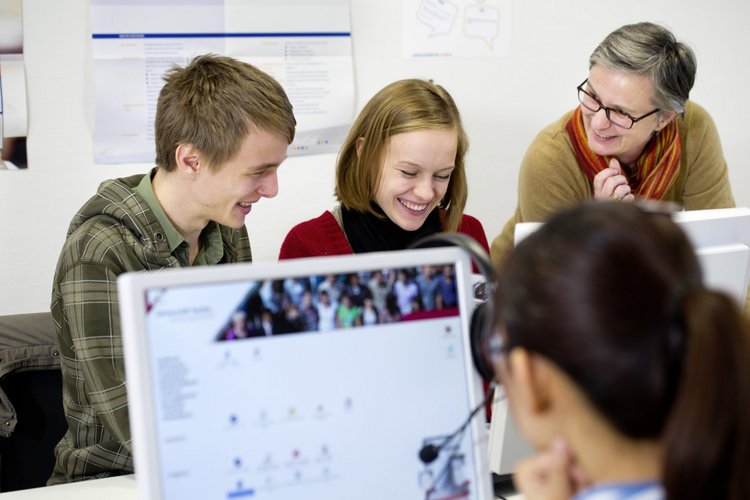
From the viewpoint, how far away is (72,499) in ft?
3.89

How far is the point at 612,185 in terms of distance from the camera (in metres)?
1.83

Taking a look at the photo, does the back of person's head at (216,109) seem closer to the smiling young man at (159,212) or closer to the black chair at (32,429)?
the smiling young man at (159,212)

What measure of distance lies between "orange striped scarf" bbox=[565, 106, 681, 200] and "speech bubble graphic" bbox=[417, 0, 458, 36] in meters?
0.52

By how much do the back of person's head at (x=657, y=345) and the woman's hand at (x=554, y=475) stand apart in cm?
8

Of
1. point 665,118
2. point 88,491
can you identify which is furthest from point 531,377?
point 665,118

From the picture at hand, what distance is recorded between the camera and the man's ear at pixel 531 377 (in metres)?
0.65

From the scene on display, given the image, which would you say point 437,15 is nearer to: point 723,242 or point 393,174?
point 393,174

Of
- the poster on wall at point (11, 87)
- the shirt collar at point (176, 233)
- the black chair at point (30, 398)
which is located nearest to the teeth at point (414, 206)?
the shirt collar at point (176, 233)

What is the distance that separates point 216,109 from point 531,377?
3.05 feet

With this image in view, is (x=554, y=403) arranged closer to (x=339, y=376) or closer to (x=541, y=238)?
(x=541, y=238)

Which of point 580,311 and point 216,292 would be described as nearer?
point 580,311

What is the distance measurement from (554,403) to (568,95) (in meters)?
1.93

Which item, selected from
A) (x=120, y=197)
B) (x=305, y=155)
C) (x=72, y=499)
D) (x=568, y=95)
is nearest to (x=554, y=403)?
(x=72, y=499)

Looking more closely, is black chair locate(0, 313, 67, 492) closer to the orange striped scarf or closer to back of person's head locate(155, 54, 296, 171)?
back of person's head locate(155, 54, 296, 171)
